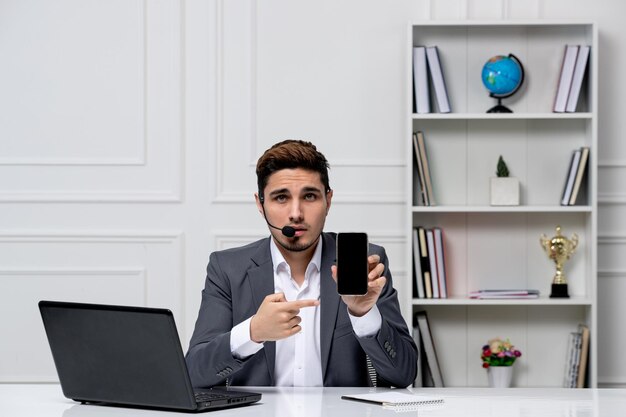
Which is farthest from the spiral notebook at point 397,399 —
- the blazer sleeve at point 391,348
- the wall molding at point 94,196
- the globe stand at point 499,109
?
the wall molding at point 94,196

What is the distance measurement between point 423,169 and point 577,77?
0.78 metres

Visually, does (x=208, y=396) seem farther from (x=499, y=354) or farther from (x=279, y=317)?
(x=499, y=354)

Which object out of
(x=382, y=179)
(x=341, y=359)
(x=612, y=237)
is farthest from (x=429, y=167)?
(x=341, y=359)

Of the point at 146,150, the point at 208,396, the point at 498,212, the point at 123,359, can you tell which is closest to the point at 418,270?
the point at 498,212

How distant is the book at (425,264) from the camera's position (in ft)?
12.8

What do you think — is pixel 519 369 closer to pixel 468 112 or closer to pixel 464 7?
pixel 468 112

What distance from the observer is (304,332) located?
2.38 metres

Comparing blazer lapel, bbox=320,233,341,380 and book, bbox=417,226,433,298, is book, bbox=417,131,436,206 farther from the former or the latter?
blazer lapel, bbox=320,233,341,380

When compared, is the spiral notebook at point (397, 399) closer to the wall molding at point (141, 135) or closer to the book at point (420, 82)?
the book at point (420, 82)

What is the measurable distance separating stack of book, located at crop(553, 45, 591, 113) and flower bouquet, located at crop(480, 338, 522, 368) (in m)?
1.05

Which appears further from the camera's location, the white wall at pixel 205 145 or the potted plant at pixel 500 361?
the white wall at pixel 205 145

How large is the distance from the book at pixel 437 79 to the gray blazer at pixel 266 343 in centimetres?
159

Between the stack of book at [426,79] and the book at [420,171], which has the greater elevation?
the stack of book at [426,79]

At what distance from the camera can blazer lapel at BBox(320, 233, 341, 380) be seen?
2311 millimetres
